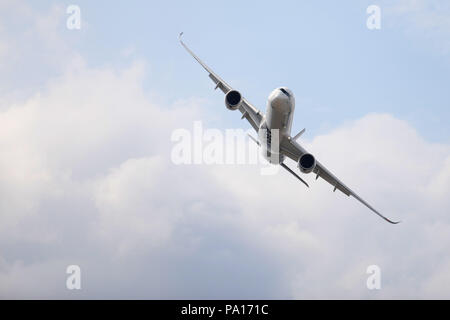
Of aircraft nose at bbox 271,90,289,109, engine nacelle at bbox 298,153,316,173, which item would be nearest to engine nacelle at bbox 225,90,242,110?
aircraft nose at bbox 271,90,289,109

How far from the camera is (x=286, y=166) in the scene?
5584 cm

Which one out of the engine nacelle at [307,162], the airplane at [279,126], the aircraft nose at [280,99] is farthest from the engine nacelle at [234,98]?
the engine nacelle at [307,162]

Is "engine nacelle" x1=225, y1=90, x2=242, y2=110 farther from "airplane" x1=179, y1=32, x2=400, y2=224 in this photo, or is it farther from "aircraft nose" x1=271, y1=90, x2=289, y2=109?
"aircraft nose" x1=271, y1=90, x2=289, y2=109

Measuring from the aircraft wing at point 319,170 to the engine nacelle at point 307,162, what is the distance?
227cm

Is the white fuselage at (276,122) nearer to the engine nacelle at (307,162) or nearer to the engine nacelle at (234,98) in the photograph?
the engine nacelle at (307,162)

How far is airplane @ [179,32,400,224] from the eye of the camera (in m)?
50.1

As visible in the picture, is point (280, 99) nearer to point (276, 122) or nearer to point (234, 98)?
point (276, 122)

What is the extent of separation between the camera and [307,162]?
178 feet

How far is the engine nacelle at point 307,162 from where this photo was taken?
5406 cm
